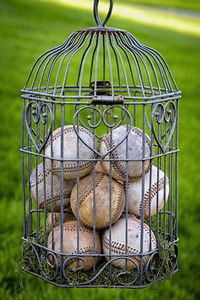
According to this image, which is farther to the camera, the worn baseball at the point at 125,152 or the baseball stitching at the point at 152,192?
the baseball stitching at the point at 152,192

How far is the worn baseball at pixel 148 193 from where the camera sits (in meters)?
3.35

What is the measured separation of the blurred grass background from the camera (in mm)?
4539

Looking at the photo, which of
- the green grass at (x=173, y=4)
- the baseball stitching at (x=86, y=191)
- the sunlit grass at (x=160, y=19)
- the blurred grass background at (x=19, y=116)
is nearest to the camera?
the baseball stitching at (x=86, y=191)

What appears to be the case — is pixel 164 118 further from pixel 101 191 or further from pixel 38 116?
pixel 38 116

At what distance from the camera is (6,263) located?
468 cm

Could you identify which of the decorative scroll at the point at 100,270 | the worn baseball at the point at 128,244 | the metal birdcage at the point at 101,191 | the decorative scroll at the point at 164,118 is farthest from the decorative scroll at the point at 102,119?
the decorative scroll at the point at 100,270

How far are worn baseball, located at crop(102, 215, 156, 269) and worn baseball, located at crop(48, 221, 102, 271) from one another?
2.4 inches

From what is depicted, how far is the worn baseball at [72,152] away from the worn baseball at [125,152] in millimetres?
75

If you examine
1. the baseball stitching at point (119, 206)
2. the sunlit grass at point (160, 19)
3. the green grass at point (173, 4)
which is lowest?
the baseball stitching at point (119, 206)

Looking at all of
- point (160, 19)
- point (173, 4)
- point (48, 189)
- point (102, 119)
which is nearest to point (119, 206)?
point (48, 189)

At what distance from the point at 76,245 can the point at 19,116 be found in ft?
14.6

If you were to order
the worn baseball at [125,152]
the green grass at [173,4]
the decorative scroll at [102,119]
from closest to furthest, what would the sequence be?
1. the decorative scroll at [102,119]
2. the worn baseball at [125,152]
3. the green grass at [173,4]

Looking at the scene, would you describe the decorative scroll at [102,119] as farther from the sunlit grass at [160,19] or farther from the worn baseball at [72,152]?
the sunlit grass at [160,19]

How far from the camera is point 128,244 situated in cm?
329
